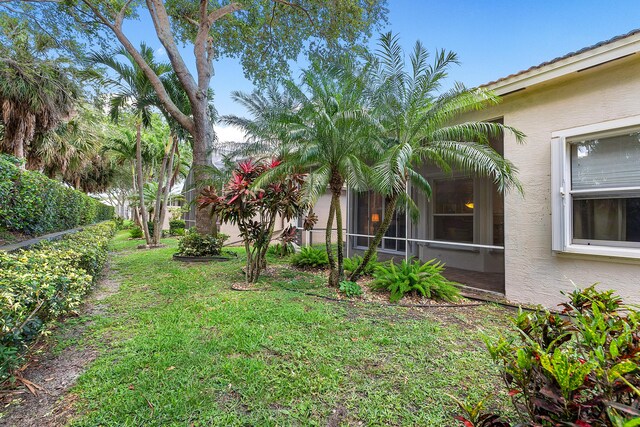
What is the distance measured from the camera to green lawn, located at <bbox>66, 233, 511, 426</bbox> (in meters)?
2.05

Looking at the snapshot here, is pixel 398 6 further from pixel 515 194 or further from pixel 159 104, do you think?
pixel 159 104

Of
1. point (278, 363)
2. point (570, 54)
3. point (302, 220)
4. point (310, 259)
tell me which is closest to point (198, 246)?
point (302, 220)

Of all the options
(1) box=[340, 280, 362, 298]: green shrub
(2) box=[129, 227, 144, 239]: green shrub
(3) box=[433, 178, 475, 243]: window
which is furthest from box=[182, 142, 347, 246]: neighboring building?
(1) box=[340, 280, 362, 298]: green shrub

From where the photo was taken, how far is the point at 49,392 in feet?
7.39

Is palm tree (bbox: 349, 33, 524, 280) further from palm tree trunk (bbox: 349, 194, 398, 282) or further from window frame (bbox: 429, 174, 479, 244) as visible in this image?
window frame (bbox: 429, 174, 479, 244)

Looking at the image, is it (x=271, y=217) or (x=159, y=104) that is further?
(x=159, y=104)

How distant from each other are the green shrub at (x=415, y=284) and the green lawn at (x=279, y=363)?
18.0 inches


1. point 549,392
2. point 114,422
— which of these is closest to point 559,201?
point 549,392

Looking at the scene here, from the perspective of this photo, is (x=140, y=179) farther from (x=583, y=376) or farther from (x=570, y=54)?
(x=583, y=376)

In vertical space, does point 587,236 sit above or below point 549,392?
above

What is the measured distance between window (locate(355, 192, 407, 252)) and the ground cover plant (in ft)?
15.3

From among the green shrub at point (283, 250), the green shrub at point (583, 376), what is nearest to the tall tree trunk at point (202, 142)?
the green shrub at point (283, 250)

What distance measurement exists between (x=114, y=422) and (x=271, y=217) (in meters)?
4.26

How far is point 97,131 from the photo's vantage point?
1598 centimetres
